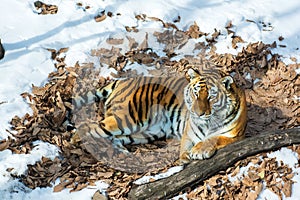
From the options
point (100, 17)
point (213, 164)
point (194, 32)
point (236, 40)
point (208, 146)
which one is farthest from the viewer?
point (100, 17)

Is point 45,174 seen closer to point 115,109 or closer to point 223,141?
point 115,109

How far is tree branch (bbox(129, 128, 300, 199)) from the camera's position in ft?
16.8

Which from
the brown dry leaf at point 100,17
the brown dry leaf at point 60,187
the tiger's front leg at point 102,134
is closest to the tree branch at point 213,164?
the brown dry leaf at point 60,187

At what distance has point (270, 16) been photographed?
291 inches

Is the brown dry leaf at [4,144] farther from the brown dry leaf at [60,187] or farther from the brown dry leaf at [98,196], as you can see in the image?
the brown dry leaf at [98,196]

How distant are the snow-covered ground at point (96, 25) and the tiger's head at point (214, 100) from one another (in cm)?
156

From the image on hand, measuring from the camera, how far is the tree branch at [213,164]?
512cm

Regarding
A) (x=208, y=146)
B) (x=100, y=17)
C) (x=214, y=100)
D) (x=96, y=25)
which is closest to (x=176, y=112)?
(x=214, y=100)

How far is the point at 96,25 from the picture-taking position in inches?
289

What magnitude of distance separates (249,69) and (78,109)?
6.42 feet

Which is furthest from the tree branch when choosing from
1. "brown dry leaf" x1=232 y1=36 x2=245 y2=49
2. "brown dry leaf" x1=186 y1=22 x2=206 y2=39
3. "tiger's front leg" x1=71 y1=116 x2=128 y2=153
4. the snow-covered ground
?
"brown dry leaf" x1=186 y1=22 x2=206 y2=39

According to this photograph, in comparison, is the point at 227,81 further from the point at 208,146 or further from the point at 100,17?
the point at 100,17

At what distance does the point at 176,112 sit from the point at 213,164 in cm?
108

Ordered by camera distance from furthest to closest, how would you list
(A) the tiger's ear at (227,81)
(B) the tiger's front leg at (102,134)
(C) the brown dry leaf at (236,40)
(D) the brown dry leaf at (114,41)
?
1. (D) the brown dry leaf at (114,41)
2. (C) the brown dry leaf at (236,40)
3. (B) the tiger's front leg at (102,134)
4. (A) the tiger's ear at (227,81)
